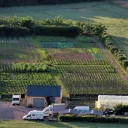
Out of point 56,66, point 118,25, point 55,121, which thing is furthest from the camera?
point 118,25

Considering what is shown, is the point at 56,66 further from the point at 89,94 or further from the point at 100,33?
the point at 100,33

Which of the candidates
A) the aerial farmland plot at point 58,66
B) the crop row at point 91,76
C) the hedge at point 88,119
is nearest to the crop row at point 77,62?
the aerial farmland plot at point 58,66

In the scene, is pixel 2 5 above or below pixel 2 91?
above

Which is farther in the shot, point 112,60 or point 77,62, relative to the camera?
point 112,60

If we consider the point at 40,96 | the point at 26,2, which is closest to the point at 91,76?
the point at 40,96

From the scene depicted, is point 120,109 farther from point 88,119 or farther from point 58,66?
point 58,66

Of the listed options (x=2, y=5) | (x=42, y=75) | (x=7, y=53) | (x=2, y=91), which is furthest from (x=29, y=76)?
(x=2, y=5)

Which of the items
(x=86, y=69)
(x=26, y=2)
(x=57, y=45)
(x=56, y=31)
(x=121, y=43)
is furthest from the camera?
(x=26, y=2)
